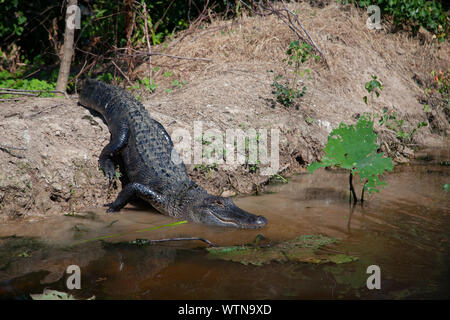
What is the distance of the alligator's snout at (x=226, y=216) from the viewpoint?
3.67 metres

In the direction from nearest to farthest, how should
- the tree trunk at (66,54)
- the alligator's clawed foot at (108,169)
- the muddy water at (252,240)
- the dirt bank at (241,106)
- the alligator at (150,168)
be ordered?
the muddy water at (252,240), the alligator at (150,168), the dirt bank at (241,106), the alligator's clawed foot at (108,169), the tree trunk at (66,54)

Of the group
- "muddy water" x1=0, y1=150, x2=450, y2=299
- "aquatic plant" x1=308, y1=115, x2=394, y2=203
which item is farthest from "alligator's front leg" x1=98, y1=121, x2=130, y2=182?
"aquatic plant" x1=308, y1=115, x2=394, y2=203

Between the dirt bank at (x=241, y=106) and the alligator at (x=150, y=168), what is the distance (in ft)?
0.74

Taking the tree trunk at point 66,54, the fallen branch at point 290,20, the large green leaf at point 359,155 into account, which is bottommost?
the large green leaf at point 359,155

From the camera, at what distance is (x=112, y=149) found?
4734mm

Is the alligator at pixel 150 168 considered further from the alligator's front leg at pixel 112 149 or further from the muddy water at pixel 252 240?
the muddy water at pixel 252 240

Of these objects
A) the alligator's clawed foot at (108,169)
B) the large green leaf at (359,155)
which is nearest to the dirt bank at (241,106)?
the alligator's clawed foot at (108,169)

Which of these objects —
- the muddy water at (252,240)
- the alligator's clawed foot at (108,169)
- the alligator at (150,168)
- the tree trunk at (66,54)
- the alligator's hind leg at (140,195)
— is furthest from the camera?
the tree trunk at (66,54)

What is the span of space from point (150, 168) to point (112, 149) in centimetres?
52

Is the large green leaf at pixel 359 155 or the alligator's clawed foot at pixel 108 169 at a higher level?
the large green leaf at pixel 359 155

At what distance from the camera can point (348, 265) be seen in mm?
2840

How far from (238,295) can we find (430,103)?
23.6 ft

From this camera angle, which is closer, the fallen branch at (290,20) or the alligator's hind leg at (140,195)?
the alligator's hind leg at (140,195)
